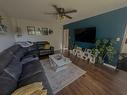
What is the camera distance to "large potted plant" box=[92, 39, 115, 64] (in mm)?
3079

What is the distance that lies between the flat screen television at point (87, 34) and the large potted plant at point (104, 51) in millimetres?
531

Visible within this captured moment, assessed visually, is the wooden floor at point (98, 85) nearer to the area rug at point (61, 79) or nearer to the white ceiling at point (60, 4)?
the area rug at point (61, 79)

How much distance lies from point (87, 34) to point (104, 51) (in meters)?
1.34

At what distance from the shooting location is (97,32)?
3.77m

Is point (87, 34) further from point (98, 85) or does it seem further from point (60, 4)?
point (98, 85)

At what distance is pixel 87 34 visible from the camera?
4.14 metres

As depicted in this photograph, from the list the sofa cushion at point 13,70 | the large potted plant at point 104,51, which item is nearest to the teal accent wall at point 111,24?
the large potted plant at point 104,51

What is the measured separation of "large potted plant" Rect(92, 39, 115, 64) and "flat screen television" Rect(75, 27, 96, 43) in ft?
1.74

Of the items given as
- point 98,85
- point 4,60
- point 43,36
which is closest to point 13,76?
point 4,60

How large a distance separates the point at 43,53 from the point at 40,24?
2.19 m

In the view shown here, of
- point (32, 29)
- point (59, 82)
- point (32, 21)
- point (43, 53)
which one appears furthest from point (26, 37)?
point (59, 82)

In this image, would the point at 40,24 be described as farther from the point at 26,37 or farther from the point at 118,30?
the point at 118,30

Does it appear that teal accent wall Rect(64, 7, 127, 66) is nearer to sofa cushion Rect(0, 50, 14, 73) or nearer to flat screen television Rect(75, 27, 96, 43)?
flat screen television Rect(75, 27, 96, 43)

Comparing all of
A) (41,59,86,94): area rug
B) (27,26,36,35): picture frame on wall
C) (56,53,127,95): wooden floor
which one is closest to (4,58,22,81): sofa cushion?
(41,59,86,94): area rug
